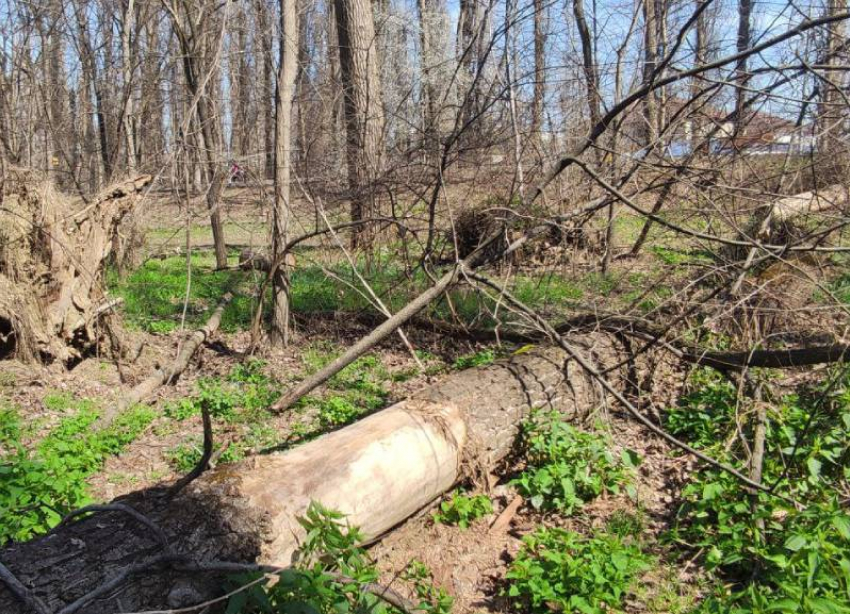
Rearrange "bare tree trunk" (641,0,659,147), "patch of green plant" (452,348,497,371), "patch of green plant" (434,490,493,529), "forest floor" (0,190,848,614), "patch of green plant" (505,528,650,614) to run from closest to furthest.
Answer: "patch of green plant" (505,528,650,614), "forest floor" (0,190,848,614), "patch of green plant" (434,490,493,529), "patch of green plant" (452,348,497,371), "bare tree trunk" (641,0,659,147)

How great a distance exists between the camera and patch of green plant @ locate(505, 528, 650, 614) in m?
2.90

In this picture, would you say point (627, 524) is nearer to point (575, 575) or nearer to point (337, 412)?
point (575, 575)

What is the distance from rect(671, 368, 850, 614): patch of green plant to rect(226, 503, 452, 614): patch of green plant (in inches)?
56.8

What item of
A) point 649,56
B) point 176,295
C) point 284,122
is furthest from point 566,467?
point 176,295

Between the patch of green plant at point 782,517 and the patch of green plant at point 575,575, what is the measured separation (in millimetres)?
372

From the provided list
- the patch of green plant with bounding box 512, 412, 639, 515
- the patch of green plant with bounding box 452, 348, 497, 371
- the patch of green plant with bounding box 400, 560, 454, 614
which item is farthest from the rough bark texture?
the patch of green plant with bounding box 512, 412, 639, 515

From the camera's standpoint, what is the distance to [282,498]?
3.04m

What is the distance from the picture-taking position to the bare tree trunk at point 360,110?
6930 mm

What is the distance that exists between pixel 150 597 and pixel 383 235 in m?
5.33

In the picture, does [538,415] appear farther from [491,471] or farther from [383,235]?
[383,235]

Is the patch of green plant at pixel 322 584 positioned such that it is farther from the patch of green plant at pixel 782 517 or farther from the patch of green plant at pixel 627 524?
the patch of green plant at pixel 782 517

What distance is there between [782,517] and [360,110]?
6046 mm

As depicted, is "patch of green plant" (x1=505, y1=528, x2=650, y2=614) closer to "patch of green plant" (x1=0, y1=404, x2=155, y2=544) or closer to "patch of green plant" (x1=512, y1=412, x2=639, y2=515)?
"patch of green plant" (x1=512, y1=412, x2=639, y2=515)

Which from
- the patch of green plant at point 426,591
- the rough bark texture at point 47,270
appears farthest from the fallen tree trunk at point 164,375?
the patch of green plant at point 426,591
